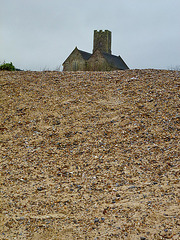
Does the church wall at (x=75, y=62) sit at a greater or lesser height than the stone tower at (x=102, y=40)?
lesser

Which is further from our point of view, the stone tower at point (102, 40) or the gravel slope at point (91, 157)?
the stone tower at point (102, 40)

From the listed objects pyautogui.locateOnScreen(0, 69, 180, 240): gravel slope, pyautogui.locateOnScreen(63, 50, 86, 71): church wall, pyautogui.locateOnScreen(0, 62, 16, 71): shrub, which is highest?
pyautogui.locateOnScreen(63, 50, 86, 71): church wall

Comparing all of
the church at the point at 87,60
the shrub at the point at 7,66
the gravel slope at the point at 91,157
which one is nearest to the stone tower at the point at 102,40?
the church at the point at 87,60

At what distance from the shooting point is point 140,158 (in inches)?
156

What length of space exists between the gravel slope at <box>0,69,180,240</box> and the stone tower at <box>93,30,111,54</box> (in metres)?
31.3

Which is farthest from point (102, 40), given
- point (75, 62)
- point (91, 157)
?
point (91, 157)

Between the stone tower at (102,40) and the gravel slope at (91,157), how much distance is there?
31270 mm

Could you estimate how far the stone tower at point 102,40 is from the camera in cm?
3700

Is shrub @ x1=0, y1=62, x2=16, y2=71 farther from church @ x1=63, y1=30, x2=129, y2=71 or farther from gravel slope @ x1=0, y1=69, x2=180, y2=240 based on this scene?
church @ x1=63, y1=30, x2=129, y2=71

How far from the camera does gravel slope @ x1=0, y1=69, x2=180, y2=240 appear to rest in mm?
2893

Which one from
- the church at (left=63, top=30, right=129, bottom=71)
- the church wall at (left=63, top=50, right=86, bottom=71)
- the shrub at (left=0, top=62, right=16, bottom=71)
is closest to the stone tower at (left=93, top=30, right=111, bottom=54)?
the church at (left=63, top=30, right=129, bottom=71)

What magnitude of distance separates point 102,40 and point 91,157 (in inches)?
1385

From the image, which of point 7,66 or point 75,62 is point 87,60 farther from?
point 7,66

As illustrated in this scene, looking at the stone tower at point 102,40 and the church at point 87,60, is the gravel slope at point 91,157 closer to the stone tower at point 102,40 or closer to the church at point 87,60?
the church at point 87,60
